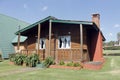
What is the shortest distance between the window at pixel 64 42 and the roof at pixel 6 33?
409 inches

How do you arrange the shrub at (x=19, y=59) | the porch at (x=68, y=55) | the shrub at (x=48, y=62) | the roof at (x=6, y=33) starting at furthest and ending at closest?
the roof at (x=6, y=33) → the porch at (x=68, y=55) → the shrub at (x=19, y=59) → the shrub at (x=48, y=62)

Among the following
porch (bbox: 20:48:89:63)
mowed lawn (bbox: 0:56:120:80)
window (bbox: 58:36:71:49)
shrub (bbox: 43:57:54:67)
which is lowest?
mowed lawn (bbox: 0:56:120:80)

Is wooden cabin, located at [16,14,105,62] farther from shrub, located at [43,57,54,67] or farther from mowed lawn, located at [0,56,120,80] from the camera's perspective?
mowed lawn, located at [0,56,120,80]

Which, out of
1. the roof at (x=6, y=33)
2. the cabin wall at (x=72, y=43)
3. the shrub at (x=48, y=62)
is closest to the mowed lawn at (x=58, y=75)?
the shrub at (x=48, y=62)

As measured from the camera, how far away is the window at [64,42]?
2119 centimetres

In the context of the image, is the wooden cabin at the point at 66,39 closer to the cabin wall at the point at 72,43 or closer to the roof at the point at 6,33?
the cabin wall at the point at 72,43

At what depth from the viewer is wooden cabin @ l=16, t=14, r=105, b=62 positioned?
19.8 m

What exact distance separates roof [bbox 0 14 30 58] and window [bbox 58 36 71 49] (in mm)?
10376

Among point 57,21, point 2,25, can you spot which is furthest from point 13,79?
point 2,25

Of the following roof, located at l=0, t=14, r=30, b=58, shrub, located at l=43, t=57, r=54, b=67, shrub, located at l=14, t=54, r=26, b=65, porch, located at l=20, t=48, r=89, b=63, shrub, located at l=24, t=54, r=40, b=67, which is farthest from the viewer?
roof, located at l=0, t=14, r=30, b=58

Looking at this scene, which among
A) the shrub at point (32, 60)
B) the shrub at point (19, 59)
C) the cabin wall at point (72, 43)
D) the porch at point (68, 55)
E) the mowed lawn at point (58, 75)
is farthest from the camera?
the cabin wall at point (72, 43)

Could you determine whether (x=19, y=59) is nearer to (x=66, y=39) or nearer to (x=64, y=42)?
(x=64, y=42)

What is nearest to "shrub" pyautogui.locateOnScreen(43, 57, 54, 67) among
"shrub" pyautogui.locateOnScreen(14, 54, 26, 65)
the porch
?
the porch

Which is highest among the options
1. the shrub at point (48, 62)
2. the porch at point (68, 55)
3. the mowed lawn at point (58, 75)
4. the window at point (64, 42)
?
the window at point (64, 42)
